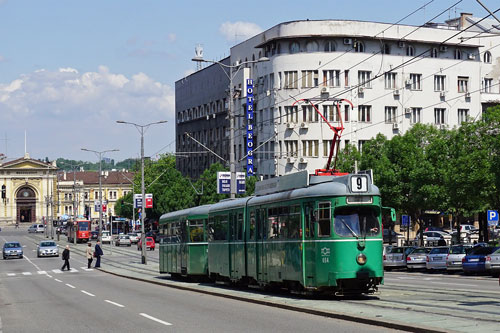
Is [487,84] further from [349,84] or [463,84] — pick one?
[349,84]

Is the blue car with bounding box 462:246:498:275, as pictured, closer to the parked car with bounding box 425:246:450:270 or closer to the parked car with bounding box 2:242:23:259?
the parked car with bounding box 425:246:450:270

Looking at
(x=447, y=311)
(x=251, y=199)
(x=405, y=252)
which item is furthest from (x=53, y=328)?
(x=405, y=252)

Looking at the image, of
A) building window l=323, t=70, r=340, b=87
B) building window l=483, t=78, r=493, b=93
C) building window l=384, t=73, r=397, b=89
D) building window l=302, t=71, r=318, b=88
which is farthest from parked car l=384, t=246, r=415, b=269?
building window l=483, t=78, r=493, b=93

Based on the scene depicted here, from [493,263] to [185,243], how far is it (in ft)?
41.6

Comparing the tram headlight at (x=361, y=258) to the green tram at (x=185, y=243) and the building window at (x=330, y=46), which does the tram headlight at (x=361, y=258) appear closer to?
the green tram at (x=185, y=243)

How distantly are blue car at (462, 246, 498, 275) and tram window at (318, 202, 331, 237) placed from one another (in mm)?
17864

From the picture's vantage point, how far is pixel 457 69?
299 feet

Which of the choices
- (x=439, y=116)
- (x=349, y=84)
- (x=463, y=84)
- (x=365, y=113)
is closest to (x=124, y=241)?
(x=365, y=113)

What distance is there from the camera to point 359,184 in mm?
21953

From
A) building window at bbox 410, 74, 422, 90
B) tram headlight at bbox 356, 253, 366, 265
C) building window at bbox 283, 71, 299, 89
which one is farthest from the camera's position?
building window at bbox 410, 74, 422, 90

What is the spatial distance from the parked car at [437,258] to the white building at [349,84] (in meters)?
38.8

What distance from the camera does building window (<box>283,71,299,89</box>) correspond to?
8488cm

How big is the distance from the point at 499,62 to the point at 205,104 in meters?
34.8

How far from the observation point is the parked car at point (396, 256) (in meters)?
46.8
